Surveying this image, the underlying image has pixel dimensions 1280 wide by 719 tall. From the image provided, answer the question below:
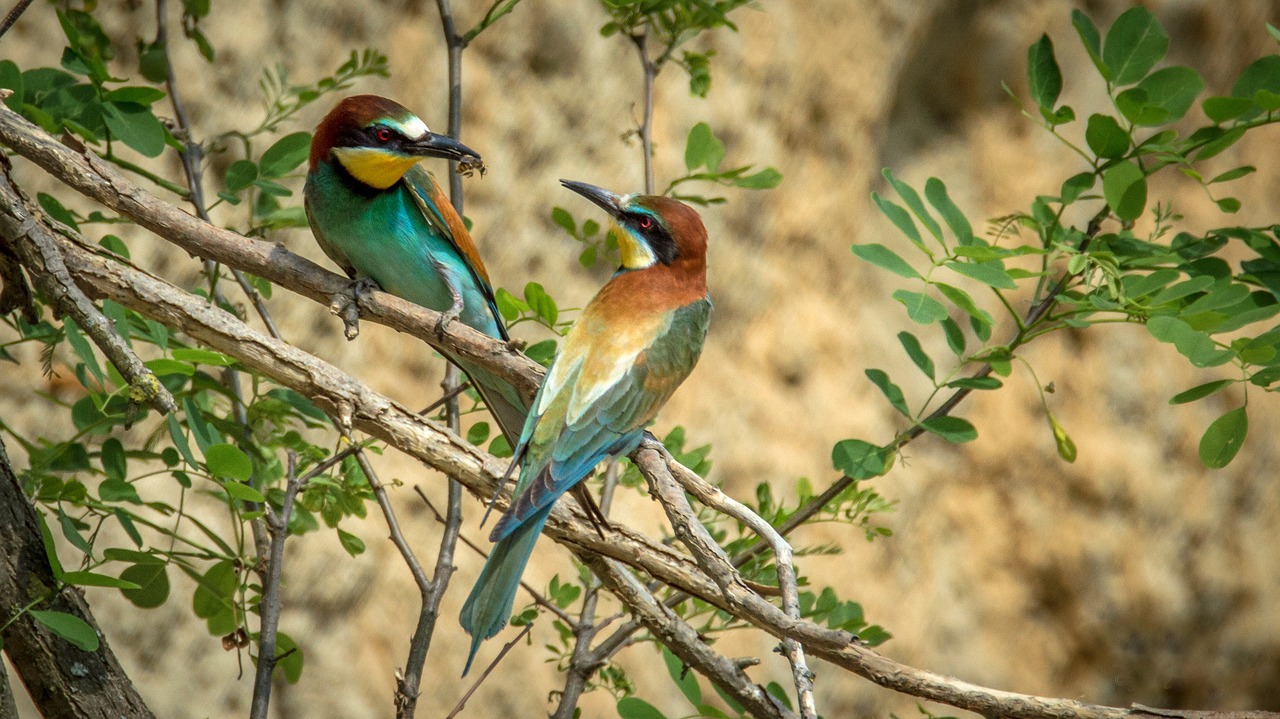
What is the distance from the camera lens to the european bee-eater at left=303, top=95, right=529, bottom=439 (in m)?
1.90

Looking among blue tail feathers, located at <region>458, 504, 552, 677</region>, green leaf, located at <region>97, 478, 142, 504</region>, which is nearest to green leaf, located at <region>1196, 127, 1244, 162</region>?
blue tail feathers, located at <region>458, 504, 552, 677</region>

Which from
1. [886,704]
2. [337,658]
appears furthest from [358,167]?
[886,704]

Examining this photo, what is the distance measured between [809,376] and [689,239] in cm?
152

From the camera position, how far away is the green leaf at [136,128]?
5.75ft

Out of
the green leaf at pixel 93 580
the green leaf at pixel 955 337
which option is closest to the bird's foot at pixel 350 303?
the green leaf at pixel 93 580

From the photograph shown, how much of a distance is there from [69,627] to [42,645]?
124 millimetres

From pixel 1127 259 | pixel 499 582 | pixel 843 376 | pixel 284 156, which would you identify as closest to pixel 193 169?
pixel 284 156

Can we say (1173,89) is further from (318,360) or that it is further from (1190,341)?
(318,360)

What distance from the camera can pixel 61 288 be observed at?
136 cm

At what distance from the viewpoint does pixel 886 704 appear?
11.4 ft

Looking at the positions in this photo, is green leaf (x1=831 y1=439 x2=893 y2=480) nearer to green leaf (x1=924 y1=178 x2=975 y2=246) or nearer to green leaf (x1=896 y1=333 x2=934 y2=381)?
green leaf (x1=896 y1=333 x2=934 y2=381)

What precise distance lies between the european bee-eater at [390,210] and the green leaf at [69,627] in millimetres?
665

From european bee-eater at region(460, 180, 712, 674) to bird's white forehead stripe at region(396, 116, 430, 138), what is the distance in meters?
0.28

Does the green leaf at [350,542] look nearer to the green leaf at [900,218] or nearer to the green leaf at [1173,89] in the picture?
the green leaf at [900,218]
